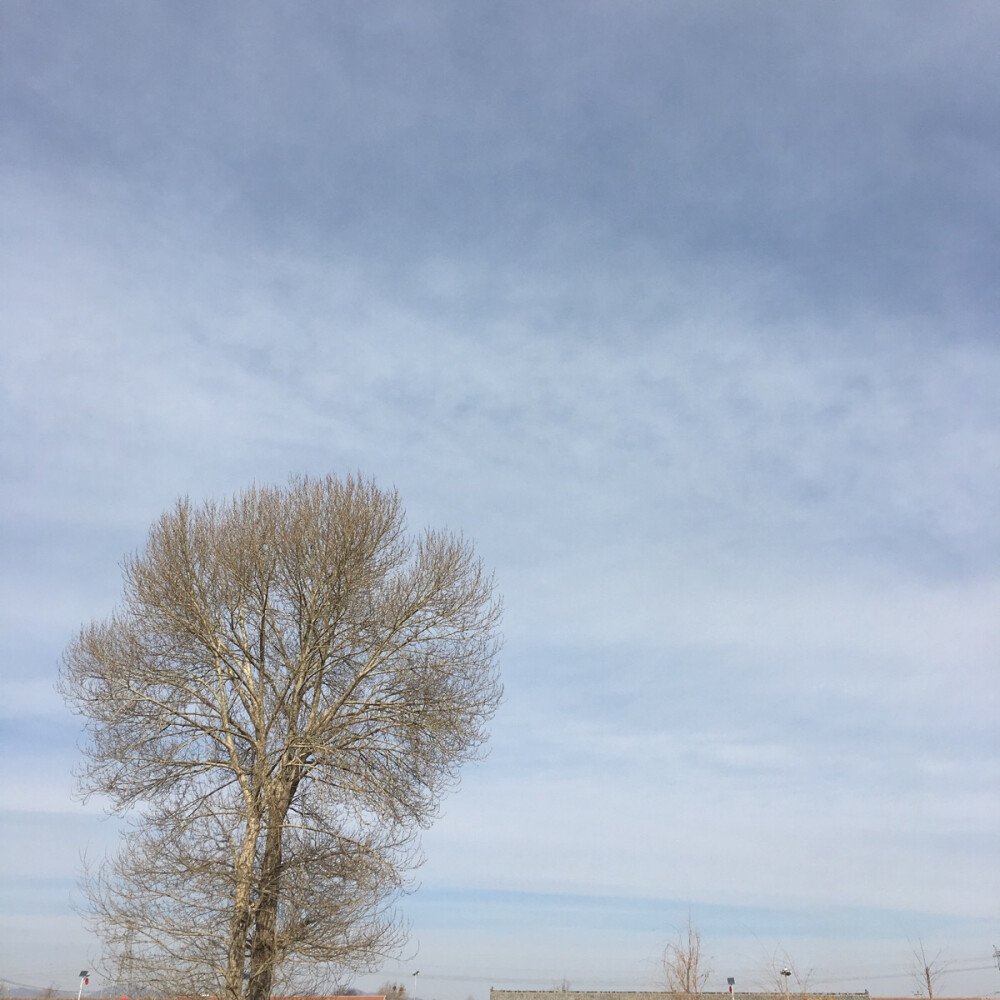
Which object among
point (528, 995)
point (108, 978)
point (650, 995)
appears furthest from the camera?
point (528, 995)

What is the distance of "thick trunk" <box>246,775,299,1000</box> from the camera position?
15.4 meters

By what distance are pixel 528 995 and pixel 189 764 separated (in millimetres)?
46715

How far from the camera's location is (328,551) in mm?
17891

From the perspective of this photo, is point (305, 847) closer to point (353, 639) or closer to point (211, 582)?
point (353, 639)

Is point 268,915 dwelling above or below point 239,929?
above

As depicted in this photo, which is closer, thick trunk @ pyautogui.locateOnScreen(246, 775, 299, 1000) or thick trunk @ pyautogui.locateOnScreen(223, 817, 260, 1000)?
thick trunk @ pyautogui.locateOnScreen(223, 817, 260, 1000)

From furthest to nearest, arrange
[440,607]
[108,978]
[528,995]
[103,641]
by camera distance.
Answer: [528,995] < [440,607] < [103,641] < [108,978]

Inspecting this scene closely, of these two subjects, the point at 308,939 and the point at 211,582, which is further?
the point at 211,582

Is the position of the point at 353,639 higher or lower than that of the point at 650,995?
higher

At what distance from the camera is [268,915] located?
1577cm

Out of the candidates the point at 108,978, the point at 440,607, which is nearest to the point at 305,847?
the point at 108,978

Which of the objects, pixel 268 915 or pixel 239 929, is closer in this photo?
pixel 239 929

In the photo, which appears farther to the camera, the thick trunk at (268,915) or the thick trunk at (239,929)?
the thick trunk at (268,915)

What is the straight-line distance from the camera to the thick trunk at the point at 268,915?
50.6 feet
